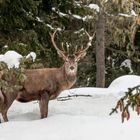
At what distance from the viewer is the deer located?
36.3ft

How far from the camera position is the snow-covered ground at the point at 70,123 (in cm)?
893

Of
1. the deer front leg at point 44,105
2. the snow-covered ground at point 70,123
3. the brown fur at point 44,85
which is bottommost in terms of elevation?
the snow-covered ground at point 70,123

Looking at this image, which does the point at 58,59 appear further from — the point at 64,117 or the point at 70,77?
the point at 64,117

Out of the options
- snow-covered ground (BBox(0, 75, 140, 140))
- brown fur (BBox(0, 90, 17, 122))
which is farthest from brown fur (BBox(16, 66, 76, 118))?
snow-covered ground (BBox(0, 75, 140, 140))

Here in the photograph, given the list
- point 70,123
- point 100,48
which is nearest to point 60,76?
point 70,123

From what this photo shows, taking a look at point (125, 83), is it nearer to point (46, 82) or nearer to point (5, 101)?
point (46, 82)

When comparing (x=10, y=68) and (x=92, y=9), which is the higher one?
(x=92, y=9)

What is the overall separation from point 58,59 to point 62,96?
244 centimetres

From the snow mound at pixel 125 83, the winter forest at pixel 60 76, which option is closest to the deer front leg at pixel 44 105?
the winter forest at pixel 60 76

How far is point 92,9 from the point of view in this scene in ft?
56.1

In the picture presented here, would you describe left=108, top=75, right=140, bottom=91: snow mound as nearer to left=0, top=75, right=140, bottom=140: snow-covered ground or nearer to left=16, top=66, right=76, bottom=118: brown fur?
left=0, top=75, right=140, bottom=140: snow-covered ground

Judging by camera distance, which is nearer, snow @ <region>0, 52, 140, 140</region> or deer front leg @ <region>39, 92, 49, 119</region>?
snow @ <region>0, 52, 140, 140</region>

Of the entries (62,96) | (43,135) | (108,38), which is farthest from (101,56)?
(43,135)

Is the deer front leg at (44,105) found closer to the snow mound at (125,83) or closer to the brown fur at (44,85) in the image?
the brown fur at (44,85)
